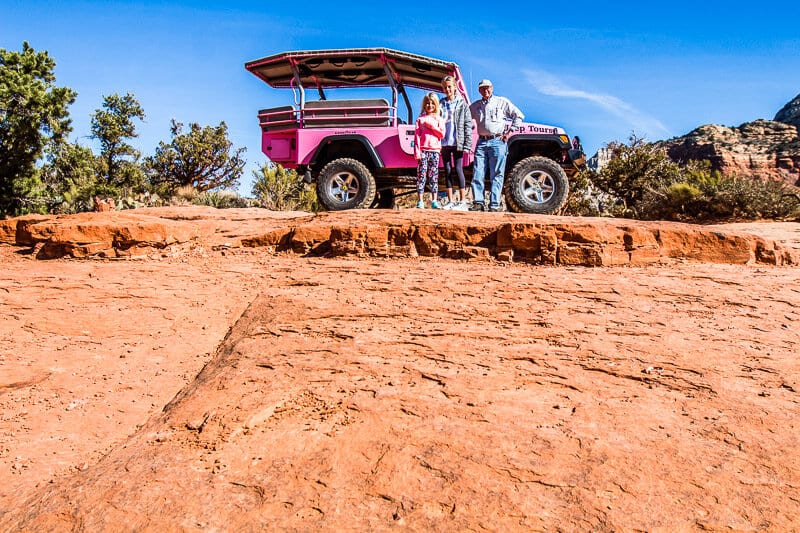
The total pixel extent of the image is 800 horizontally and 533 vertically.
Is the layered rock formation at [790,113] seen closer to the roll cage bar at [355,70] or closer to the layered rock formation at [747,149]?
the layered rock formation at [747,149]

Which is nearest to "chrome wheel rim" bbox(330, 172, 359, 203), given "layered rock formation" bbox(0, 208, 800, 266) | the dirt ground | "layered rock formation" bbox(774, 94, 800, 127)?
"layered rock formation" bbox(0, 208, 800, 266)

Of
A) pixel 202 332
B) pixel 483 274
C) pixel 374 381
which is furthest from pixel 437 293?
pixel 202 332

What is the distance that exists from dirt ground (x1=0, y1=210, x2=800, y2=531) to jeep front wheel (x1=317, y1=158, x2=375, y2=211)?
8.66 feet

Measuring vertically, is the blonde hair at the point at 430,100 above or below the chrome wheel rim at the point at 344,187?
above

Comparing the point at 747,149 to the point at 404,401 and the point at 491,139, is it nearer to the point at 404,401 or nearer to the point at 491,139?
the point at 491,139

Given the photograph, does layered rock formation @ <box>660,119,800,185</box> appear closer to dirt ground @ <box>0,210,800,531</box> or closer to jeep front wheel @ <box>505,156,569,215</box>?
jeep front wheel @ <box>505,156,569,215</box>

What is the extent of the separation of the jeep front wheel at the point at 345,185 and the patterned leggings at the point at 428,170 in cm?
68

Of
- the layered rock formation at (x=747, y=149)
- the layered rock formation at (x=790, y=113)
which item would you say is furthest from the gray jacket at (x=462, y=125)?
the layered rock formation at (x=790, y=113)

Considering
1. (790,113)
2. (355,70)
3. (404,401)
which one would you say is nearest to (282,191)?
(355,70)

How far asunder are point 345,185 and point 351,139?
1.93ft

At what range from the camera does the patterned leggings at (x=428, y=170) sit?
21.8ft

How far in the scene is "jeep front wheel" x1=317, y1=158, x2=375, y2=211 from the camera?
700 cm

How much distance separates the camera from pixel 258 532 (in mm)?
1857

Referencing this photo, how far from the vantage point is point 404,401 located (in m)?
2.65
